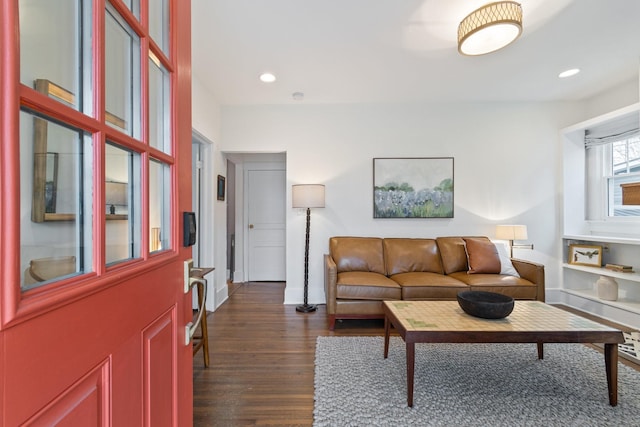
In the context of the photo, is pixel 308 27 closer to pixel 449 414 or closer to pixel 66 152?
pixel 66 152

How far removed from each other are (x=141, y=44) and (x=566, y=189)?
4.52 meters

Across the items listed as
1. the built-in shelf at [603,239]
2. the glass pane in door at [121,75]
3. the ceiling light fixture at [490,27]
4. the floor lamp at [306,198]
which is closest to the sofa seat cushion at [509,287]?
the built-in shelf at [603,239]

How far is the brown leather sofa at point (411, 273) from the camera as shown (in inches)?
107

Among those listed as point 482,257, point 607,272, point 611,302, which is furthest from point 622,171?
point 482,257

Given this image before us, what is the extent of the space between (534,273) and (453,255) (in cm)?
76

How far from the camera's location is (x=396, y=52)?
2412 millimetres

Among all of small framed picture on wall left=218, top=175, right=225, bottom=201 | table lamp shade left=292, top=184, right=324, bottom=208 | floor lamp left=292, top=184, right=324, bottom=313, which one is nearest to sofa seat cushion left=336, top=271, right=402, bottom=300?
floor lamp left=292, top=184, right=324, bottom=313

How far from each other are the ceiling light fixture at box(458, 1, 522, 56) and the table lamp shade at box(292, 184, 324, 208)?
186 centimetres

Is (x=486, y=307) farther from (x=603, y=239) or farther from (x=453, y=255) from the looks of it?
(x=603, y=239)

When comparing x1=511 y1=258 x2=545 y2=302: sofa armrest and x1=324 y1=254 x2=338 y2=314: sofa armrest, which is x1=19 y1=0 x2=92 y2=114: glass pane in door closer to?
x1=324 y1=254 x2=338 y2=314: sofa armrest

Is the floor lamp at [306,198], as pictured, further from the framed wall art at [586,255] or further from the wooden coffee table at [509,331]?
the framed wall art at [586,255]

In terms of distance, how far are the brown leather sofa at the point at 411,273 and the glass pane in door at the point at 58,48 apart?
2.46 meters

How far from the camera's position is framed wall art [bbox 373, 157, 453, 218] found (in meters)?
3.52

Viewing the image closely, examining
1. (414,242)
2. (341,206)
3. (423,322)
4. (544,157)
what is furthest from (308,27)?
(544,157)
